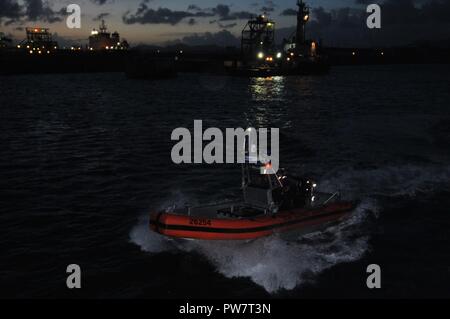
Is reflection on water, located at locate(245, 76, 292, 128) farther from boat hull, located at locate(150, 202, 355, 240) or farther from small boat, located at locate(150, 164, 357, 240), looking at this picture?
boat hull, located at locate(150, 202, 355, 240)

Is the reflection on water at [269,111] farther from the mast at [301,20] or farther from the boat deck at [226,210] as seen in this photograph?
the mast at [301,20]

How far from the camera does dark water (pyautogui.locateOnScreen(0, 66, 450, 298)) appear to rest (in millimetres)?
14680

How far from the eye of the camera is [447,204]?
22.5 meters

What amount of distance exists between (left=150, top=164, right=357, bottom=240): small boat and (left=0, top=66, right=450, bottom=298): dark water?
0.75 meters

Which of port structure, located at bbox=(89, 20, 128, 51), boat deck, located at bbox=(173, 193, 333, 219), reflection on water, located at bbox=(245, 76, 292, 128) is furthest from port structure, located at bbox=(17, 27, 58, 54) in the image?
boat deck, located at bbox=(173, 193, 333, 219)

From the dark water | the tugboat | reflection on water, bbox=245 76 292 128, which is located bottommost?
the dark water

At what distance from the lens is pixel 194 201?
22.9 meters

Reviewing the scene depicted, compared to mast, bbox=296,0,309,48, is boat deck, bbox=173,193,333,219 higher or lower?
lower

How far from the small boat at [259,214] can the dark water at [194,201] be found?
751 mm

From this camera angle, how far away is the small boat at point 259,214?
1563 centimetres

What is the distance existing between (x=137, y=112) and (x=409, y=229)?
46.0m

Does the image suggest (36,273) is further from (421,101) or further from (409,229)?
(421,101)

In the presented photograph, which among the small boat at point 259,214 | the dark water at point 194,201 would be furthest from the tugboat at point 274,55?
the small boat at point 259,214
